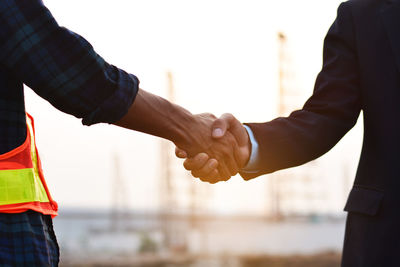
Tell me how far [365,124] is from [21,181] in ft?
5.30

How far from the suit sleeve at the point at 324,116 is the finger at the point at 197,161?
0.27m

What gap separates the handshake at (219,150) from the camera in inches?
146

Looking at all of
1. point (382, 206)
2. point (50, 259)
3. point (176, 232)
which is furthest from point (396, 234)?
→ point (176, 232)

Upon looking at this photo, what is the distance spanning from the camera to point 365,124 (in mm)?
3238

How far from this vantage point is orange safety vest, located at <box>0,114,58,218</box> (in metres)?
2.32

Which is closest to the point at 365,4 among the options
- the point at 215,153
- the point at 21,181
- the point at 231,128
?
the point at 231,128

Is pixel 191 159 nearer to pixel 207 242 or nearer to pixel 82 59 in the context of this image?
pixel 82 59

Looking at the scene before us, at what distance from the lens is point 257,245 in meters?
43.2

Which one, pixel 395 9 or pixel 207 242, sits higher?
pixel 395 9

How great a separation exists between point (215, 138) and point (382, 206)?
1.04m

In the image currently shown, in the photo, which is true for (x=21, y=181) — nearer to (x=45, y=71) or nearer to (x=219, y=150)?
(x=45, y=71)

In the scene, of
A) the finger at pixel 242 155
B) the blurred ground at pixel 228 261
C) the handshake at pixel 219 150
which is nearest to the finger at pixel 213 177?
the handshake at pixel 219 150

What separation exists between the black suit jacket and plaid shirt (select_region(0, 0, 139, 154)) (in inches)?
48.9

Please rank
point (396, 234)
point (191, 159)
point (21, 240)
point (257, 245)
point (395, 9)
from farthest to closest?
point (257, 245) < point (191, 159) < point (395, 9) < point (396, 234) < point (21, 240)
